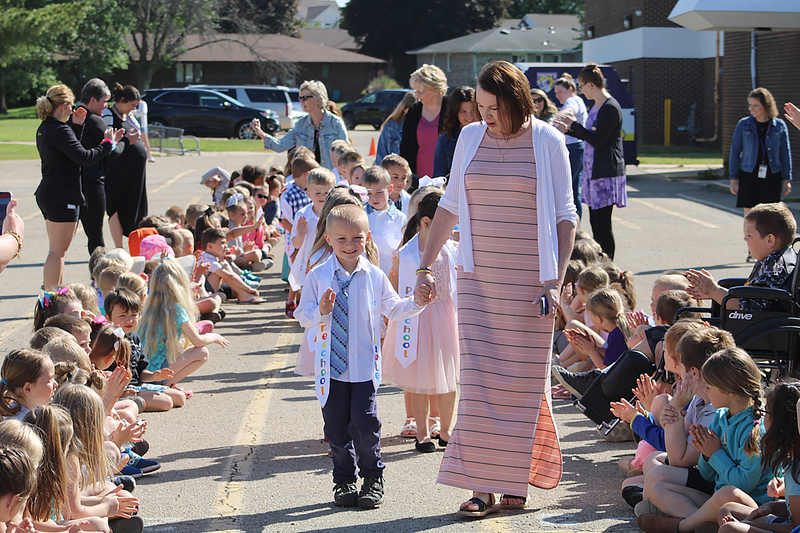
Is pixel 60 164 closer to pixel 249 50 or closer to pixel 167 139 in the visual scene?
pixel 167 139

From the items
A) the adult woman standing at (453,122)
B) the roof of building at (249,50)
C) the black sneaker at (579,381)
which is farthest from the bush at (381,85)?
the black sneaker at (579,381)

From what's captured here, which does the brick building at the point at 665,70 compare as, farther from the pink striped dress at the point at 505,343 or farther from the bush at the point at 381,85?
the bush at the point at 381,85

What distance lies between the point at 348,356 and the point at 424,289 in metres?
0.53

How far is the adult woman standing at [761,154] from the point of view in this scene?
32.9 feet

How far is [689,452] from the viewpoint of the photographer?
12.7ft

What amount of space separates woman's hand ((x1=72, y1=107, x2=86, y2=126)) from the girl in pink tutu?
4991 millimetres

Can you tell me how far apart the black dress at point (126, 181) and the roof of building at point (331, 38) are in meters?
77.2

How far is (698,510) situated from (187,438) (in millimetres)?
3173

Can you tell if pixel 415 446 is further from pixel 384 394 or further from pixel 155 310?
pixel 155 310

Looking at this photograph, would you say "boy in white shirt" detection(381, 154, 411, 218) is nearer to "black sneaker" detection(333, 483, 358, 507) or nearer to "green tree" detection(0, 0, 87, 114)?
"black sneaker" detection(333, 483, 358, 507)

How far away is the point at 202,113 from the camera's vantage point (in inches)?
1433

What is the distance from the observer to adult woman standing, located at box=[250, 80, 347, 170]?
9469 millimetres

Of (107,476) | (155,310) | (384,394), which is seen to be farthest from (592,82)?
(107,476)

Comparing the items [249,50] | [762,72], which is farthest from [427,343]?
[249,50]
